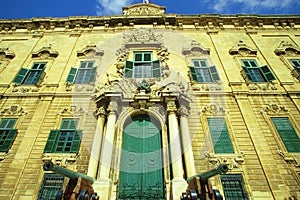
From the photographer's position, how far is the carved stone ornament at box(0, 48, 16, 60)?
43.2 ft

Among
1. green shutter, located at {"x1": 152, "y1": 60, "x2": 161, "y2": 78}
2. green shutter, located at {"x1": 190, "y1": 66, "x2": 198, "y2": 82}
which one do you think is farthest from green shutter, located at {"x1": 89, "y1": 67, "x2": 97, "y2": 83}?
green shutter, located at {"x1": 190, "y1": 66, "x2": 198, "y2": 82}

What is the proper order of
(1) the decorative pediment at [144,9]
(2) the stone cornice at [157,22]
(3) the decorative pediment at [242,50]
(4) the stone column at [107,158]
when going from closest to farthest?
(4) the stone column at [107,158] → (3) the decorative pediment at [242,50] → (2) the stone cornice at [157,22] → (1) the decorative pediment at [144,9]

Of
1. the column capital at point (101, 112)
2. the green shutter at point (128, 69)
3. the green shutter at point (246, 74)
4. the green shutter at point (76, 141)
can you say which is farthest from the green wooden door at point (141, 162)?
the green shutter at point (246, 74)

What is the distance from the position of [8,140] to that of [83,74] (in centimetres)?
471

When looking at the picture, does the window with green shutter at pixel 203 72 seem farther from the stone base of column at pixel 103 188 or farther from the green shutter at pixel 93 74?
the stone base of column at pixel 103 188

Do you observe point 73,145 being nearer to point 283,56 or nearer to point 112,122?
point 112,122

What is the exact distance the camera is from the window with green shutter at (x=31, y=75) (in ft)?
37.6

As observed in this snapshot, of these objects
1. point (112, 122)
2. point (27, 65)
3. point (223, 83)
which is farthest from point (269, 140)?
point (27, 65)

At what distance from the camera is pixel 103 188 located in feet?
23.2

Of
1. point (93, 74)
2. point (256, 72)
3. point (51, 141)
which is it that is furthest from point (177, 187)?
point (256, 72)

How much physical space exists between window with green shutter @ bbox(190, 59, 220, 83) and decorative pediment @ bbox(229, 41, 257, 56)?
6.35ft

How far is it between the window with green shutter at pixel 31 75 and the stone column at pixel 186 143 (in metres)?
7.36

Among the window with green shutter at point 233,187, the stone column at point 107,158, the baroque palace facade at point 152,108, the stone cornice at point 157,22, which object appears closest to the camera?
the stone column at point 107,158

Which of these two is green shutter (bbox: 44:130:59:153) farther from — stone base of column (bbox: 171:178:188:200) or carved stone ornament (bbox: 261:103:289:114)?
carved stone ornament (bbox: 261:103:289:114)
